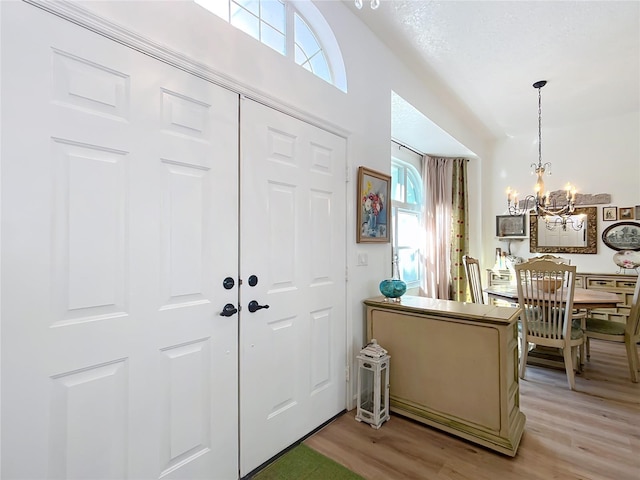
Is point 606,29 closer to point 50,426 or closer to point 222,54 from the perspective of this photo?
point 222,54

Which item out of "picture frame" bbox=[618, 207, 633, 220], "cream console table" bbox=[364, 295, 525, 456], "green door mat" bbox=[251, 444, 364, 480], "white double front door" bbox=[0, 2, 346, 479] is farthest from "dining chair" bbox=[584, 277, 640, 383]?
"white double front door" bbox=[0, 2, 346, 479]

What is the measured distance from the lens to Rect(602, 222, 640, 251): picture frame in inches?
173

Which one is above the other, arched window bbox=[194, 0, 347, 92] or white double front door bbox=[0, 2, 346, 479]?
arched window bbox=[194, 0, 347, 92]

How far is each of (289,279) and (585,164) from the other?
514 centimetres

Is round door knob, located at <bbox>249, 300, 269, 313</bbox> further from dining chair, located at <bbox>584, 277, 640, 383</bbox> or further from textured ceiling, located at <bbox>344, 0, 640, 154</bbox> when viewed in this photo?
dining chair, located at <bbox>584, 277, 640, 383</bbox>

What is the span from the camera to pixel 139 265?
1.35 m

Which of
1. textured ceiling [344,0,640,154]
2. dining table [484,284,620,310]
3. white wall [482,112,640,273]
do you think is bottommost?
dining table [484,284,620,310]

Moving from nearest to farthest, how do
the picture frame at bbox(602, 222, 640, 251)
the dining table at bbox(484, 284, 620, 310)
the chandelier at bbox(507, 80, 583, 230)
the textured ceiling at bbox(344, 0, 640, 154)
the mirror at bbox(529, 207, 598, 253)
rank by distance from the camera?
the textured ceiling at bbox(344, 0, 640, 154), the dining table at bbox(484, 284, 620, 310), the chandelier at bbox(507, 80, 583, 230), the picture frame at bbox(602, 222, 640, 251), the mirror at bbox(529, 207, 598, 253)

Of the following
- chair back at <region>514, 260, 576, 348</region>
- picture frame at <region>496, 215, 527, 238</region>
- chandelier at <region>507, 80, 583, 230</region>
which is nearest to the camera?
chair back at <region>514, 260, 576, 348</region>

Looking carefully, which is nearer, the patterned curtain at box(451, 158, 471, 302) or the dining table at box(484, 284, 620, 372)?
the dining table at box(484, 284, 620, 372)

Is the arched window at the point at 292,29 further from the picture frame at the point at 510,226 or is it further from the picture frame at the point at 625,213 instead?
the picture frame at the point at 625,213

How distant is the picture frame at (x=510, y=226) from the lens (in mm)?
5195

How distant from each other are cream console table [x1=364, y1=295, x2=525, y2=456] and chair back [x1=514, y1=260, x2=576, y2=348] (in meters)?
0.93

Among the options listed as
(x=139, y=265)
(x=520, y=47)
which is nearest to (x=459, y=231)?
(x=520, y=47)
